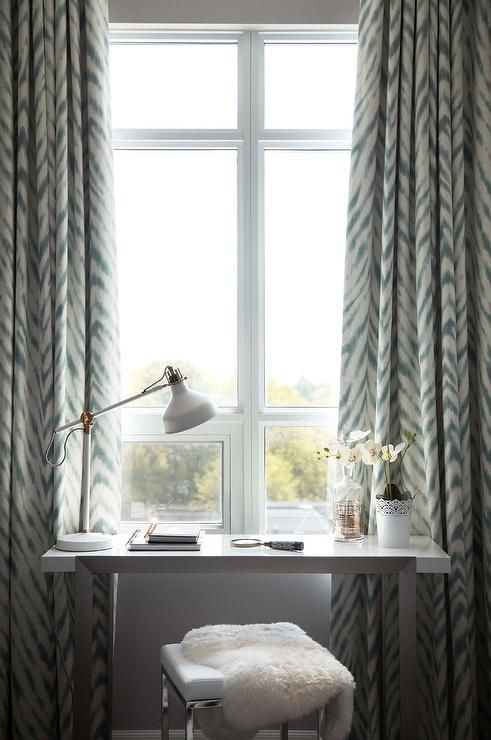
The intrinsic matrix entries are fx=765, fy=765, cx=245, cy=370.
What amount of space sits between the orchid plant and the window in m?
0.27

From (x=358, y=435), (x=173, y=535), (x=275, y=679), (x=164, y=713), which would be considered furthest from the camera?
(x=358, y=435)

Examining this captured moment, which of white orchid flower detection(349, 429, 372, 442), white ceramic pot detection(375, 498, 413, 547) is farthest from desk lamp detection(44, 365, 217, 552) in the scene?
white ceramic pot detection(375, 498, 413, 547)

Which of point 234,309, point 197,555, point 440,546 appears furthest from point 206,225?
point 440,546

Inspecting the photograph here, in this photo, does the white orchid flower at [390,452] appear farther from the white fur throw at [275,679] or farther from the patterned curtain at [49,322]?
the patterned curtain at [49,322]

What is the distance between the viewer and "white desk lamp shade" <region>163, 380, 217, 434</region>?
2.31 meters

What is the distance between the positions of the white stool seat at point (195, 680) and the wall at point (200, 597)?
75cm

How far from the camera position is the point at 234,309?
281 centimetres

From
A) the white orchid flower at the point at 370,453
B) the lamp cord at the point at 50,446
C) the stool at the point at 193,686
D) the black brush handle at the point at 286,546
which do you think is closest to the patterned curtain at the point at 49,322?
the lamp cord at the point at 50,446

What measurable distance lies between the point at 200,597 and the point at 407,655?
0.77 metres

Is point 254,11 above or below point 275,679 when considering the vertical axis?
above

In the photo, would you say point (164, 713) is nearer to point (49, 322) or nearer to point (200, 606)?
point (200, 606)

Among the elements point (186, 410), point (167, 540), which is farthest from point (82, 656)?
point (186, 410)

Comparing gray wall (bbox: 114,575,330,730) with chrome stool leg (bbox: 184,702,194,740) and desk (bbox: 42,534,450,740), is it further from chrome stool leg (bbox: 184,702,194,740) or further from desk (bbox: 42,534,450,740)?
chrome stool leg (bbox: 184,702,194,740)

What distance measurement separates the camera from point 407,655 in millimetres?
2316
